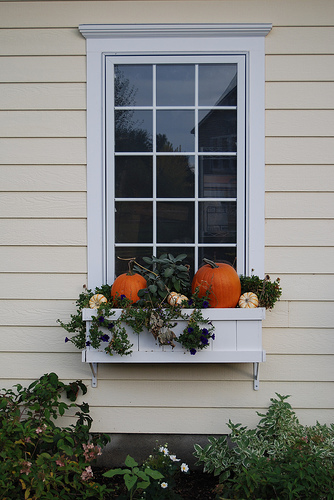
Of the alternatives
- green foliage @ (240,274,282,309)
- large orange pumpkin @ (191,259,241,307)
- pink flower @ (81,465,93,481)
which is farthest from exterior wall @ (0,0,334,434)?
pink flower @ (81,465,93,481)

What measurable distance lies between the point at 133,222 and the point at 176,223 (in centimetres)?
28

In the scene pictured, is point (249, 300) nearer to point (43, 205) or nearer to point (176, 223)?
point (176, 223)

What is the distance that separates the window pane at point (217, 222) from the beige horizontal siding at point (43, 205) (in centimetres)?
78

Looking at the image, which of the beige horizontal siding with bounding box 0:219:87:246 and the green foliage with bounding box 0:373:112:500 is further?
the beige horizontal siding with bounding box 0:219:87:246

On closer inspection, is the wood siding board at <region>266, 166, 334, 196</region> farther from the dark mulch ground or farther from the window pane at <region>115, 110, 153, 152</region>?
the dark mulch ground

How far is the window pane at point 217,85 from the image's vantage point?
2810mm

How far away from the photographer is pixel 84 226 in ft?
9.20

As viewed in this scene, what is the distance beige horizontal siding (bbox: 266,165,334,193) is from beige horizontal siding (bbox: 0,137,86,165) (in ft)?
4.19

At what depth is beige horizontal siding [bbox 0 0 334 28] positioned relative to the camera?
274 cm

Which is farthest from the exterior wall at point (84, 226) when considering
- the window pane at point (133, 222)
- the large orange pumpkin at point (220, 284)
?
the large orange pumpkin at point (220, 284)

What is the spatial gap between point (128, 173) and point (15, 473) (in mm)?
1840

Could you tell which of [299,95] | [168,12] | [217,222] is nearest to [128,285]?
[217,222]

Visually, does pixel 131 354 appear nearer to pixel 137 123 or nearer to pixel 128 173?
pixel 128 173

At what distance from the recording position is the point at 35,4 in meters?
2.77
